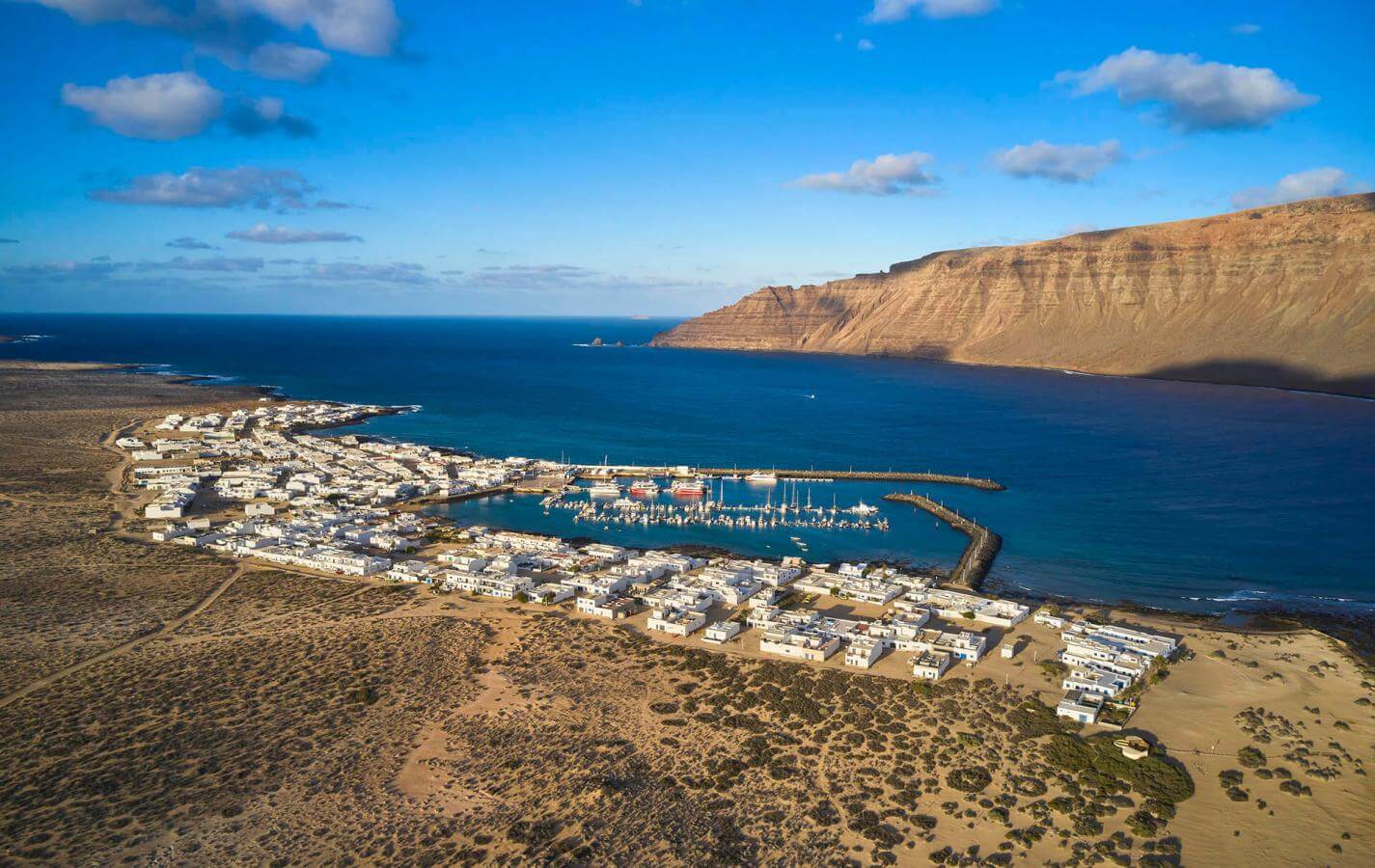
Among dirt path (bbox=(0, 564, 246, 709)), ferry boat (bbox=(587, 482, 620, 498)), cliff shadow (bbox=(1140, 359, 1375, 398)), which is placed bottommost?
ferry boat (bbox=(587, 482, 620, 498))

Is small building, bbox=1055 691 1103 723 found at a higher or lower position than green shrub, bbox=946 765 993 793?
higher

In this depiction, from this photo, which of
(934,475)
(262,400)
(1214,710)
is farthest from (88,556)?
(262,400)

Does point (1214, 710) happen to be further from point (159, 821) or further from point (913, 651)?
point (159, 821)

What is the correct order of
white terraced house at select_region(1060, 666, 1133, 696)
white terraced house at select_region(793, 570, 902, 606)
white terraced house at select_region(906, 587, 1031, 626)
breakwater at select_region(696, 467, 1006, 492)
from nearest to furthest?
white terraced house at select_region(1060, 666, 1133, 696) → white terraced house at select_region(906, 587, 1031, 626) → white terraced house at select_region(793, 570, 902, 606) → breakwater at select_region(696, 467, 1006, 492)

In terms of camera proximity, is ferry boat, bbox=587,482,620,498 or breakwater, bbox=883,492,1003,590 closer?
breakwater, bbox=883,492,1003,590

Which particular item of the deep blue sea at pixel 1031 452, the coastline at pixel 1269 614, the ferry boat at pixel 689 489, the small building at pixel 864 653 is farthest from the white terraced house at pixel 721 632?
the ferry boat at pixel 689 489

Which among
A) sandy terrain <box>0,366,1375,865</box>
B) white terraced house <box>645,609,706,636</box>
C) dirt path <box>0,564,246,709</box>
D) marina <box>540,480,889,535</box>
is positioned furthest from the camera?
marina <box>540,480,889,535</box>

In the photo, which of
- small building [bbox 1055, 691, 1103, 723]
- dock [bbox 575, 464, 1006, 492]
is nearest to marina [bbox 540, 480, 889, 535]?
dock [bbox 575, 464, 1006, 492]

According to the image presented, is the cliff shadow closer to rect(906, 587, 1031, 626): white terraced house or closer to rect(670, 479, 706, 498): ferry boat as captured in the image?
rect(670, 479, 706, 498): ferry boat
